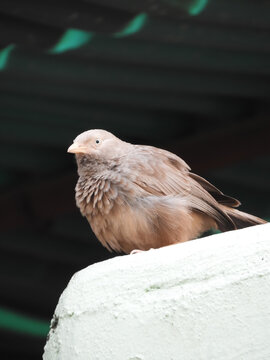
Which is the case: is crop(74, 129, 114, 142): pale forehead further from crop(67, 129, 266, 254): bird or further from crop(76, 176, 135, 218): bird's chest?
crop(76, 176, 135, 218): bird's chest

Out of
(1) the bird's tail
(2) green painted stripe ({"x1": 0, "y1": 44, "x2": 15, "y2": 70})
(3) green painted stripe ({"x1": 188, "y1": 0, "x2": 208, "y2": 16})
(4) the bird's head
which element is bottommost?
(1) the bird's tail

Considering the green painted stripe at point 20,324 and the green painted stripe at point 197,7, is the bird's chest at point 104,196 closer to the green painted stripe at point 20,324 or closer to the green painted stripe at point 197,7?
the green painted stripe at point 197,7

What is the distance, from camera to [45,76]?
Result: 5.64 metres

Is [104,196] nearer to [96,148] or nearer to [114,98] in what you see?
[96,148]

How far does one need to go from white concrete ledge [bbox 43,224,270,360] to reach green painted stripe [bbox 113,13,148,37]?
2.29 m

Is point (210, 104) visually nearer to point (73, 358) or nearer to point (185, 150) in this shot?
point (185, 150)

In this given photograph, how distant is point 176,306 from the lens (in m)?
3.04

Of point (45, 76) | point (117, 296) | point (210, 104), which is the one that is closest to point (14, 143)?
point (45, 76)

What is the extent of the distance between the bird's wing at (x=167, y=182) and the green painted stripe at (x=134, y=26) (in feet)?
3.18

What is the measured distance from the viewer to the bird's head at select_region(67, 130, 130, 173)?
4.43 m

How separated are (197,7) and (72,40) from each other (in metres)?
0.79

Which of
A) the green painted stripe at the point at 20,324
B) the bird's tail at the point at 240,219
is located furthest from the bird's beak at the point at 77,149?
the green painted stripe at the point at 20,324

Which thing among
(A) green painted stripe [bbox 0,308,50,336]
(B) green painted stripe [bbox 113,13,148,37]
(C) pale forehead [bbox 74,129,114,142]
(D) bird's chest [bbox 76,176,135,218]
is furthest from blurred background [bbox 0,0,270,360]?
(D) bird's chest [bbox 76,176,135,218]

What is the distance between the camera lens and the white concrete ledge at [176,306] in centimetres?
292
